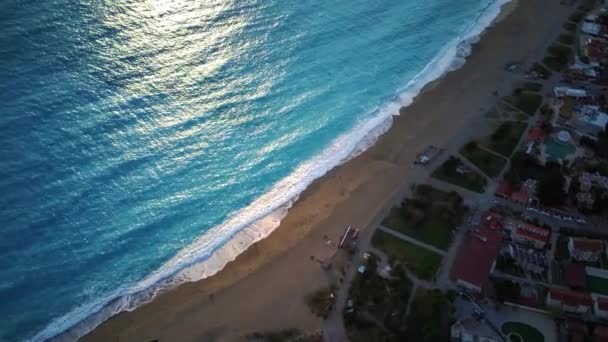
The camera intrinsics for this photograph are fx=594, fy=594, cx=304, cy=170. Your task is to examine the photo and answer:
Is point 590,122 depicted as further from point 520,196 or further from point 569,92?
point 520,196

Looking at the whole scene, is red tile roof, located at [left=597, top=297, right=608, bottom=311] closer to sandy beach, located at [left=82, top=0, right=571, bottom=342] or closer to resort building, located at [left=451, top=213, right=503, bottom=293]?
resort building, located at [left=451, top=213, right=503, bottom=293]

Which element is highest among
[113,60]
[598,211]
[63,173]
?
[113,60]

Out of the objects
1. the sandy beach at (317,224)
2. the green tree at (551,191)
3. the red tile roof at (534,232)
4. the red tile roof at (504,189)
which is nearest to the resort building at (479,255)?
the red tile roof at (534,232)

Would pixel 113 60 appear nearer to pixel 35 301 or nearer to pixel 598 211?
pixel 35 301

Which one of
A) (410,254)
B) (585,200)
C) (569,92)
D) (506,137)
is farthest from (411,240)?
(569,92)

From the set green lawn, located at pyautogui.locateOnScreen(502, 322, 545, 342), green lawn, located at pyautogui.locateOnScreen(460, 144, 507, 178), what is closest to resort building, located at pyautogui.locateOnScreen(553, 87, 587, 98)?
green lawn, located at pyautogui.locateOnScreen(460, 144, 507, 178)

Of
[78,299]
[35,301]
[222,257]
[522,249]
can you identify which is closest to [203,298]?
[222,257]
